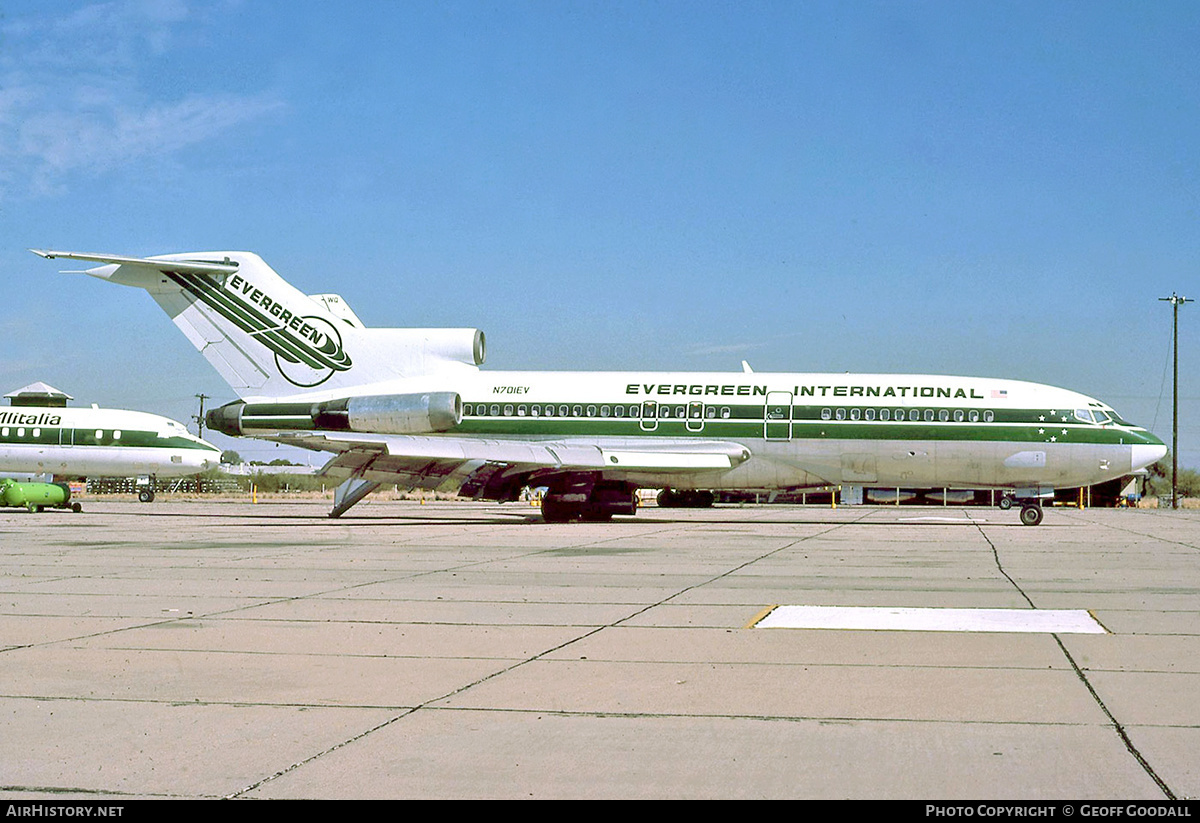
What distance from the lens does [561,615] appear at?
10578mm

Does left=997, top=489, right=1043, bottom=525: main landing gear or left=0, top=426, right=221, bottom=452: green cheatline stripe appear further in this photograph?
left=0, top=426, right=221, bottom=452: green cheatline stripe

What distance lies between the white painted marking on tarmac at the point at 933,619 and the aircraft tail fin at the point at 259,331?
22766mm

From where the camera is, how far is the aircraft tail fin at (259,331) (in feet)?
105

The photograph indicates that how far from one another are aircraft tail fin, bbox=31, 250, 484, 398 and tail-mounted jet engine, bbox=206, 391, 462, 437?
59cm

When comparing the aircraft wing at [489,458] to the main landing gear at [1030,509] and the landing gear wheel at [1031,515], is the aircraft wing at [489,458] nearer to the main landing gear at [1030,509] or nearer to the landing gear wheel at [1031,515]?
the main landing gear at [1030,509]

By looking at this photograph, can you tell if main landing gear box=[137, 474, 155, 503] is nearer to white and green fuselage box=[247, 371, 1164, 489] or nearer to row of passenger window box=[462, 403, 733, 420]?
white and green fuselage box=[247, 371, 1164, 489]

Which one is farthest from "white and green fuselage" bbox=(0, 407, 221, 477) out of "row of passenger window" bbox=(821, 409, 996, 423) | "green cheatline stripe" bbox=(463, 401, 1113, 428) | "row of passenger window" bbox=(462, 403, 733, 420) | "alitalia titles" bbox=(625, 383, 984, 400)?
"row of passenger window" bbox=(821, 409, 996, 423)

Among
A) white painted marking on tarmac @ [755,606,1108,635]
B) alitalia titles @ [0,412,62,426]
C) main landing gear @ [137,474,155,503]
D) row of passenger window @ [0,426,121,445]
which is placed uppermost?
alitalia titles @ [0,412,62,426]

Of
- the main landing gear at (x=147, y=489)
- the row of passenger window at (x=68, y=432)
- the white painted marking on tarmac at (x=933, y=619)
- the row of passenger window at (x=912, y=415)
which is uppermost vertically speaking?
the row of passenger window at (x=912, y=415)

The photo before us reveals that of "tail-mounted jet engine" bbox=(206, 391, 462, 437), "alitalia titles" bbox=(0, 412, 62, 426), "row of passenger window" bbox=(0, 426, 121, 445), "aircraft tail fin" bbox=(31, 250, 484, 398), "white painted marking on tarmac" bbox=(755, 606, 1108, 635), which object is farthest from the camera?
"alitalia titles" bbox=(0, 412, 62, 426)

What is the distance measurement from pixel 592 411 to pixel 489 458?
139 inches

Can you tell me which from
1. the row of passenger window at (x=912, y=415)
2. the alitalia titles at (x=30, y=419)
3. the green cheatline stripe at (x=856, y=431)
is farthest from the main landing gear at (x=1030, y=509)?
the alitalia titles at (x=30, y=419)

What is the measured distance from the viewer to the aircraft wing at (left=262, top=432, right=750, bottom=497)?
28.8 meters
